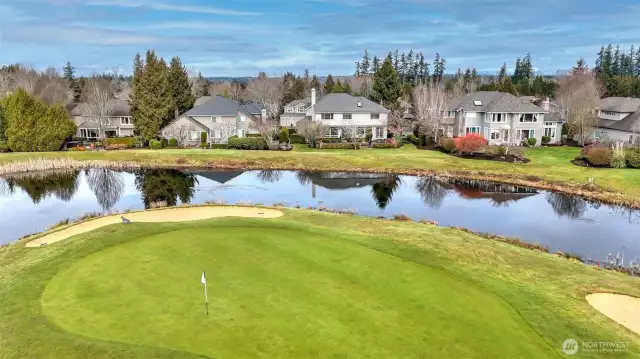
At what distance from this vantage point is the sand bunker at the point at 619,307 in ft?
57.2

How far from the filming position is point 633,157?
50.8 m

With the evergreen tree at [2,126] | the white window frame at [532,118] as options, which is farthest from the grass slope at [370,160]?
the evergreen tree at [2,126]

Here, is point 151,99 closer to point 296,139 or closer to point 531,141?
point 296,139

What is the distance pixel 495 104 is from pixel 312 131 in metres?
26.9

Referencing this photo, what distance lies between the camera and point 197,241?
22.6m

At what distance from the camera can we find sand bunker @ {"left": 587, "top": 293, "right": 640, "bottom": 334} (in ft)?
57.2

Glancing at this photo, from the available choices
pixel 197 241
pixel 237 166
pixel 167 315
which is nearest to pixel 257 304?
pixel 167 315

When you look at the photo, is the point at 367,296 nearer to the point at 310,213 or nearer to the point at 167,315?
the point at 167,315

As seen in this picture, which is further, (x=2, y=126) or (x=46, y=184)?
(x=2, y=126)

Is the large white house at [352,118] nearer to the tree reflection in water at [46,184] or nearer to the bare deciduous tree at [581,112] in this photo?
the bare deciduous tree at [581,112]

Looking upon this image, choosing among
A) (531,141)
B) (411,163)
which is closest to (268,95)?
(531,141)

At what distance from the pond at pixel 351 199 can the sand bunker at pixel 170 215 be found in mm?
3920

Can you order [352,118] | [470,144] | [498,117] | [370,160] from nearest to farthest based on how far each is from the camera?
[370,160] → [470,144] → [498,117] → [352,118]

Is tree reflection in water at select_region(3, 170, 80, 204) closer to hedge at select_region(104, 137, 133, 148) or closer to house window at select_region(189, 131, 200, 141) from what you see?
hedge at select_region(104, 137, 133, 148)
